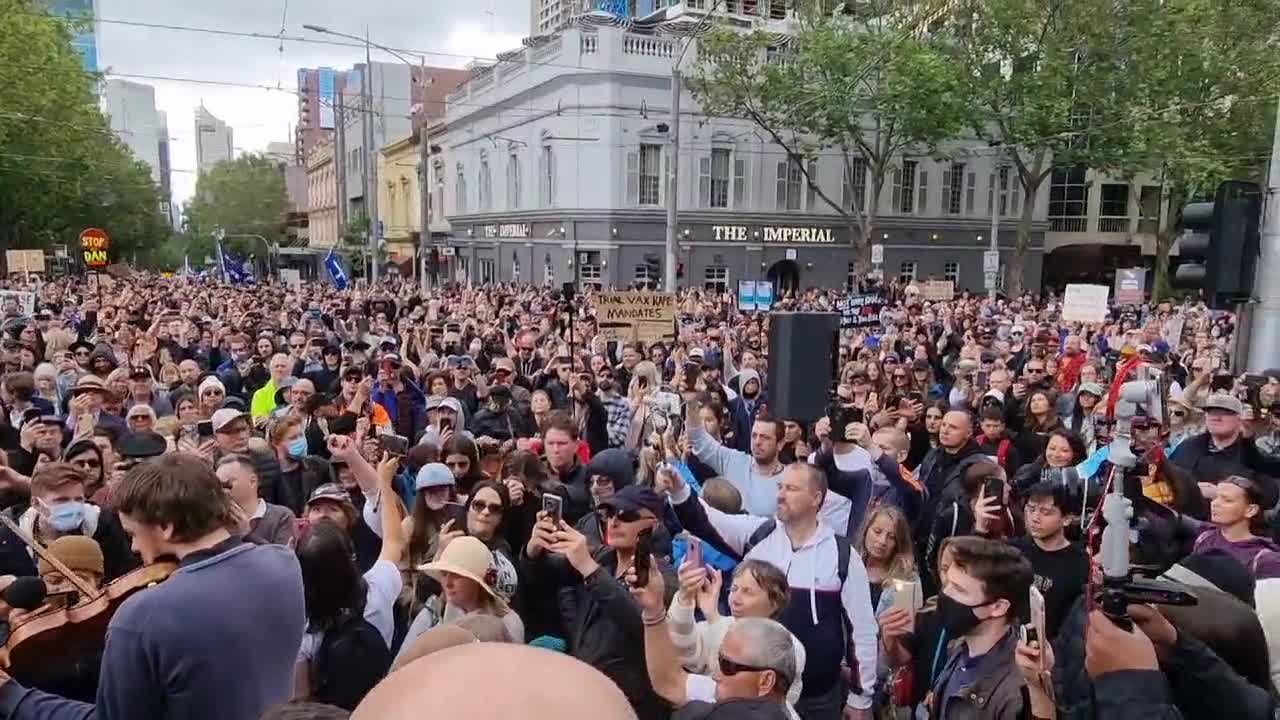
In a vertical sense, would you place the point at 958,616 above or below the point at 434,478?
below

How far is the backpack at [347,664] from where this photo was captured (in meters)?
3.09

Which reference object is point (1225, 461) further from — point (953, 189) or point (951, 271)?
point (953, 189)

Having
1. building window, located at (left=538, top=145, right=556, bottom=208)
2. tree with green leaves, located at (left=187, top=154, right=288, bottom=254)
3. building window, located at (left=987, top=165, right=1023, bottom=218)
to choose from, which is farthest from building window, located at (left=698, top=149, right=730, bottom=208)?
tree with green leaves, located at (left=187, top=154, right=288, bottom=254)

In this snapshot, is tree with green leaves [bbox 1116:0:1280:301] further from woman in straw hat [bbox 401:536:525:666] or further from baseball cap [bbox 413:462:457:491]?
woman in straw hat [bbox 401:536:525:666]

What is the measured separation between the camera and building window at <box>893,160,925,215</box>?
38.6 meters

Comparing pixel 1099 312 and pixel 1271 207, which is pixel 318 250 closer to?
pixel 1099 312

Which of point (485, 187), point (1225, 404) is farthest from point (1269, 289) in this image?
point (485, 187)

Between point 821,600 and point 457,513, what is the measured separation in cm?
180

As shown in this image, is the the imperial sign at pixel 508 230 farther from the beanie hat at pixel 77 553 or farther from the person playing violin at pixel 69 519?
the beanie hat at pixel 77 553

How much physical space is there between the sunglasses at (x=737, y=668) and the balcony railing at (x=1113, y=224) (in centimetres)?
4657

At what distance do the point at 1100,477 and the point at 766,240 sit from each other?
32.1 m

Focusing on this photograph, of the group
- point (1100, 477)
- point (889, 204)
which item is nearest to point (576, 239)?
point (889, 204)

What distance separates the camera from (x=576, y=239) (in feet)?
114

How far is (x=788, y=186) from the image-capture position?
36719 mm
